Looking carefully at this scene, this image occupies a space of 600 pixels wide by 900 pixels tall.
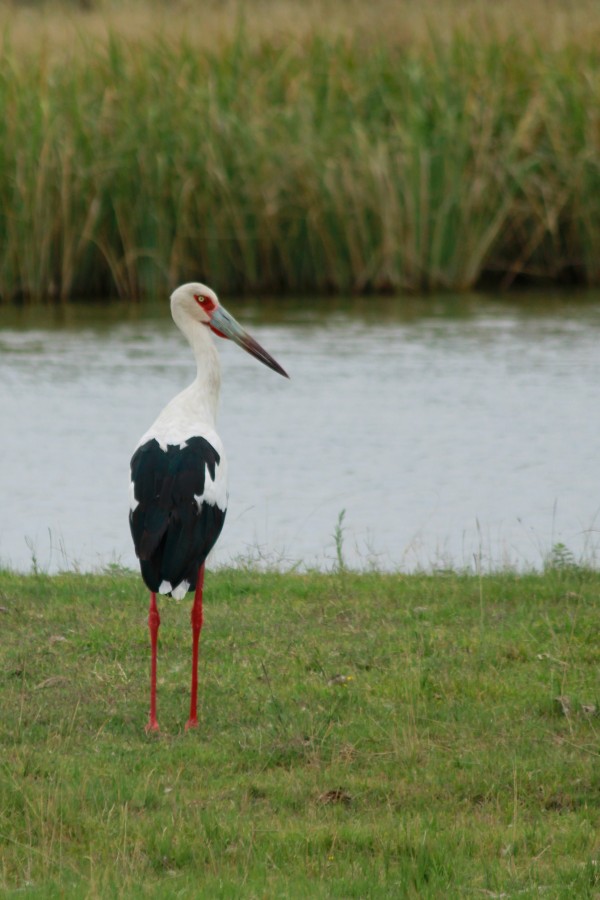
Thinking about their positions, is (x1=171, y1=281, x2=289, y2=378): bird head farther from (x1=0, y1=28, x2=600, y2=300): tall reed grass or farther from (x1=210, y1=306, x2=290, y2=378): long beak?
(x1=0, y1=28, x2=600, y2=300): tall reed grass

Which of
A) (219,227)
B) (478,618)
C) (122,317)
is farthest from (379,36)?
(478,618)

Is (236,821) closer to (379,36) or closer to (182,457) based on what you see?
(182,457)

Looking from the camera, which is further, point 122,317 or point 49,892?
point 122,317

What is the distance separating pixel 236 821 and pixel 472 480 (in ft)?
21.0

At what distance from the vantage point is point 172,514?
573 cm

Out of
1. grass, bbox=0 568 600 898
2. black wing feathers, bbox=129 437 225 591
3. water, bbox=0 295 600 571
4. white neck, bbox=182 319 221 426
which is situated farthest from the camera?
water, bbox=0 295 600 571

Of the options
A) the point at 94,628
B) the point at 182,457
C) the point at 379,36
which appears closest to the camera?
the point at 182,457

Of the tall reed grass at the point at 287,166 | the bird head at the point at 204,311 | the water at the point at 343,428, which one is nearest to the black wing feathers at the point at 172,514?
the bird head at the point at 204,311

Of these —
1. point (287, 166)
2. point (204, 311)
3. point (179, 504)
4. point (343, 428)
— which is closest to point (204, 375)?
point (204, 311)

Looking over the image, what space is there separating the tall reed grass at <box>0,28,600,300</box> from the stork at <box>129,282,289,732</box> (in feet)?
32.3

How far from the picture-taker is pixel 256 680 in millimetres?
6141

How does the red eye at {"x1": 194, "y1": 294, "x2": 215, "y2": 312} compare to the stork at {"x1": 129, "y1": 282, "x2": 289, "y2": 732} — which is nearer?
the stork at {"x1": 129, "y1": 282, "x2": 289, "y2": 732}

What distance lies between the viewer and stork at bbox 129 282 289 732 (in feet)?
18.5

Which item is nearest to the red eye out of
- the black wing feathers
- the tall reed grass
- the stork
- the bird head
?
the bird head
